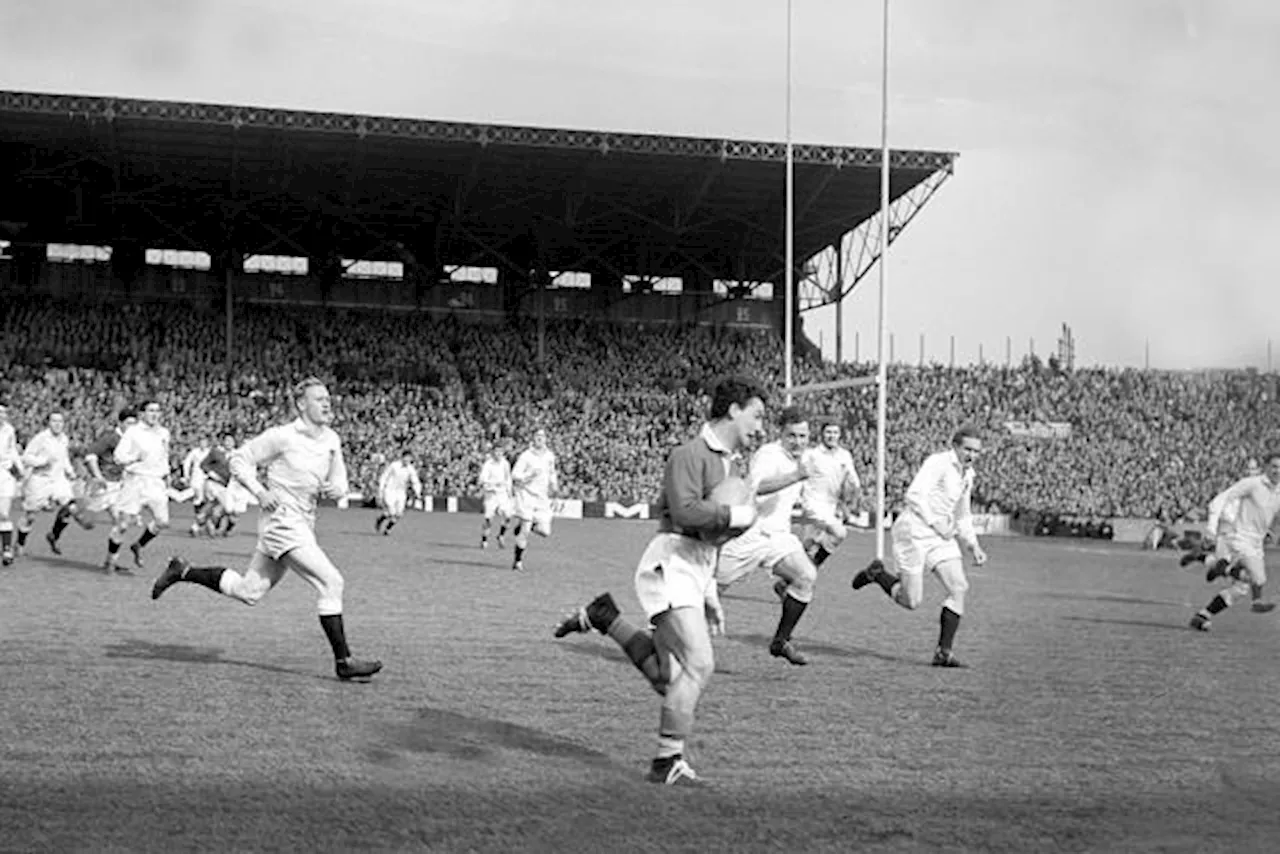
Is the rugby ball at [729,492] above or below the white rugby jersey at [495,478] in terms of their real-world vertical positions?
above

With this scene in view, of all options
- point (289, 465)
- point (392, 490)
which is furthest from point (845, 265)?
point (289, 465)

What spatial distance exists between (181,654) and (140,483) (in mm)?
7844

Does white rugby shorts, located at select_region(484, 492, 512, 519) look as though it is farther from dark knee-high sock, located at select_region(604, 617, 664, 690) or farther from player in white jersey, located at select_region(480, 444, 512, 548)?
dark knee-high sock, located at select_region(604, 617, 664, 690)

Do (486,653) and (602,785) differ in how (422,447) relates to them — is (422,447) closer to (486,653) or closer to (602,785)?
(486,653)

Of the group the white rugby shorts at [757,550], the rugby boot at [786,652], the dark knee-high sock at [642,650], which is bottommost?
the rugby boot at [786,652]

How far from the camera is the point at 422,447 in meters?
47.4

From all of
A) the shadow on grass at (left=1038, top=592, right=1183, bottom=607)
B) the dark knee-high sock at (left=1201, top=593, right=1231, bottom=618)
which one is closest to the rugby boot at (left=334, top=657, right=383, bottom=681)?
the dark knee-high sock at (left=1201, top=593, right=1231, bottom=618)

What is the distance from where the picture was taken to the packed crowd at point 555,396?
45.0m

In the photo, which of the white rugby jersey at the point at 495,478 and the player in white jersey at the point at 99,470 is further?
the white rugby jersey at the point at 495,478

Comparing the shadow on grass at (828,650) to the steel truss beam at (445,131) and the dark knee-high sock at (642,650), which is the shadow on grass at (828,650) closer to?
the dark knee-high sock at (642,650)

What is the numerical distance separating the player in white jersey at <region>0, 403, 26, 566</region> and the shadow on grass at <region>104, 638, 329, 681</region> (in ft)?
24.6

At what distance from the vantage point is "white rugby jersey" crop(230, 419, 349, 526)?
35.1ft

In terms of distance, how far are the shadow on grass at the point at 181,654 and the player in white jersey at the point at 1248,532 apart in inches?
416

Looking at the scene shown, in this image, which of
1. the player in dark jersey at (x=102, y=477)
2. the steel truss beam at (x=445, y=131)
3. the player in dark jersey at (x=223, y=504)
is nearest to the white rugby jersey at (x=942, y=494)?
the player in dark jersey at (x=102, y=477)
